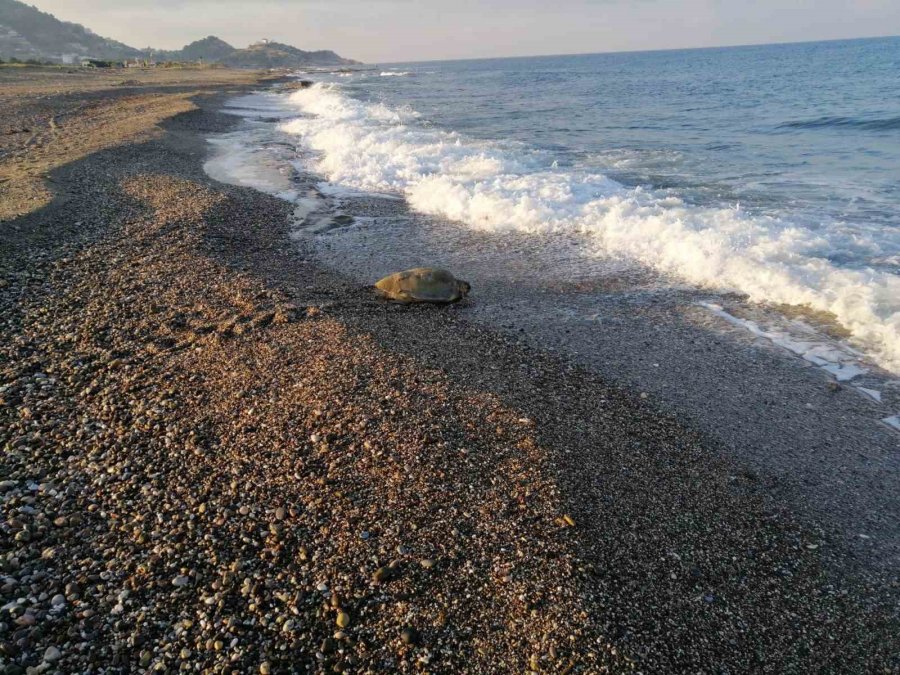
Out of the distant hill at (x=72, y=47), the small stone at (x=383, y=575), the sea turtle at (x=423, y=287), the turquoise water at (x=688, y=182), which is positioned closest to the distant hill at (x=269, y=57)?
the distant hill at (x=72, y=47)

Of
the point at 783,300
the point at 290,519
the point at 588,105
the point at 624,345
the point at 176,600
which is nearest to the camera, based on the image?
the point at 176,600

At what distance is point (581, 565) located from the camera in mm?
3105

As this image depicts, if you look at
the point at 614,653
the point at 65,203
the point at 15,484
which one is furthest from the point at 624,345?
the point at 65,203

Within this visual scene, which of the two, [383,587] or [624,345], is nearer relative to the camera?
[383,587]

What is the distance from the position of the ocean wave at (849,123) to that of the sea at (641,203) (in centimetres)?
10

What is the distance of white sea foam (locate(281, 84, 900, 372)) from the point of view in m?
6.85

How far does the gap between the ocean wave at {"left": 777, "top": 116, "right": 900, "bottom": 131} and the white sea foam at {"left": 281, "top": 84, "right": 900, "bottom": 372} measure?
1308cm

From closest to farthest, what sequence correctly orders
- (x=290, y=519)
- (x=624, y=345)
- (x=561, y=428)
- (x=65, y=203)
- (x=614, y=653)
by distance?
(x=614, y=653)
(x=290, y=519)
(x=561, y=428)
(x=624, y=345)
(x=65, y=203)

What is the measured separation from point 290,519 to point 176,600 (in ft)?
2.43

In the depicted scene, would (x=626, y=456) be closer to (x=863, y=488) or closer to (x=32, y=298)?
(x=863, y=488)

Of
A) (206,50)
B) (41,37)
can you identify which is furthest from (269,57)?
(41,37)

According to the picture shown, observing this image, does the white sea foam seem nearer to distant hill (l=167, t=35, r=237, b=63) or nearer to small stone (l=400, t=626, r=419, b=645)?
small stone (l=400, t=626, r=419, b=645)

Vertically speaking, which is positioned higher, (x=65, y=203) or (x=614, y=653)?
(x=65, y=203)

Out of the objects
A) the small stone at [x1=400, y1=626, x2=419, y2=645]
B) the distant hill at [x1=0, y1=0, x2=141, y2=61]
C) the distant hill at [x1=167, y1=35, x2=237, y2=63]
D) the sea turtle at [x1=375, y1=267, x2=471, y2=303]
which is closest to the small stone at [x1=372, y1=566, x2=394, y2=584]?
the small stone at [x1=400, y1=626, x2=419, y2=645]
